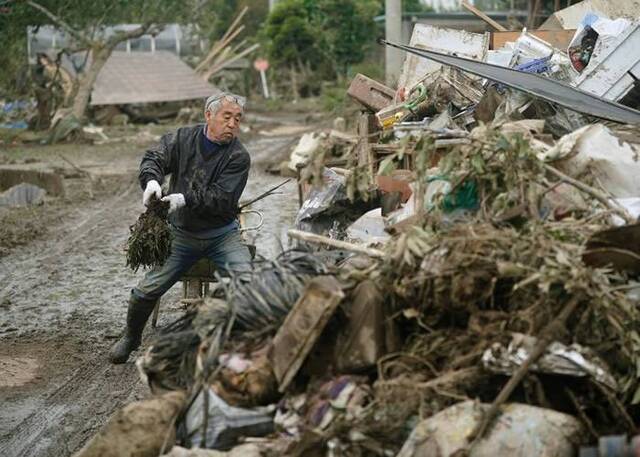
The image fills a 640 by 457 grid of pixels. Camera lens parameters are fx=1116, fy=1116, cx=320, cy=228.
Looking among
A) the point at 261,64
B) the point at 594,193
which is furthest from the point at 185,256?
the point at 261,64

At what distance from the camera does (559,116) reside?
7.54 metres

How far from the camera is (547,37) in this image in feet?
35.1

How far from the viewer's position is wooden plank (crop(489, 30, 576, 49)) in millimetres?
10648

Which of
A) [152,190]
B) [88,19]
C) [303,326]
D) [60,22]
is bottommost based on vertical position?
[88,19]

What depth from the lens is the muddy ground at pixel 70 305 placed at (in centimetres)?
689

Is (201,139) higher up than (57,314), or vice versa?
(201,139)

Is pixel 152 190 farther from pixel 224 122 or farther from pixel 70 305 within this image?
pixel 70 305

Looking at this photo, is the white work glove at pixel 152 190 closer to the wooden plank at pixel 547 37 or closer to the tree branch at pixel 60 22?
the wooden plank at pixel 547 37

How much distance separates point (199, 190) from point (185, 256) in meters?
0.57

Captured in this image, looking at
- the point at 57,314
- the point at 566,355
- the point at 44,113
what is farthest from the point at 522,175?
the point at 44,113

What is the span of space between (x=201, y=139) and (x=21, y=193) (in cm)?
998

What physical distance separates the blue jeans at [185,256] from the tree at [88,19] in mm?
19523

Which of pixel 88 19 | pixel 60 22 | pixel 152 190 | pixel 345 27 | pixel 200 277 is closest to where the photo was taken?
pixel 152 190

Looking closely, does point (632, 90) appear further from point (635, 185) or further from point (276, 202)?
point (276, 202)
